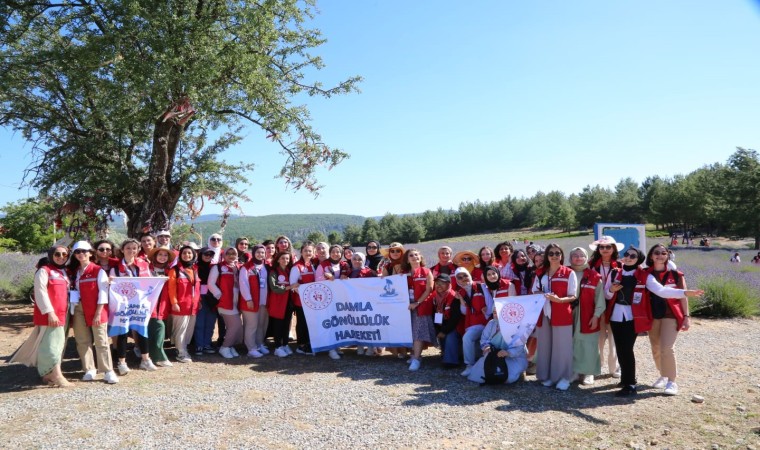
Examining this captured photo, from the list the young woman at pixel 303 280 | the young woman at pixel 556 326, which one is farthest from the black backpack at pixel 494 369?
the young woman at pixel 303 280

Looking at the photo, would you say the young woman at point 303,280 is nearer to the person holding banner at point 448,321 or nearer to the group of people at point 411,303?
the group of people at point 411,303

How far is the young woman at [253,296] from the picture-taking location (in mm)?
8352

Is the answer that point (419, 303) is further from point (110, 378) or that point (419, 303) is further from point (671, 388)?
point (110, 378)

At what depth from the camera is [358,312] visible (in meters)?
8.29

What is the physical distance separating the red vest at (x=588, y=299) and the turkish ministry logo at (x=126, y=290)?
624 centimetres

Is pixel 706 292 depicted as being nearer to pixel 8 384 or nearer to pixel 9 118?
pixel 8 384

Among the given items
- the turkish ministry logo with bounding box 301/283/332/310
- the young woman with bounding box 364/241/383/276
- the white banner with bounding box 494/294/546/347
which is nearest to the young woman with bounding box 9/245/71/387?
the turkish ministry logo with bounding box 301/283/332/310

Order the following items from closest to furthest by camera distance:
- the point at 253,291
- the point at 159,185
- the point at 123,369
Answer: the point at 123,369, the point at 253,291, the point at 159,185

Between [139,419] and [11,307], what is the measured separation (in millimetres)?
11531

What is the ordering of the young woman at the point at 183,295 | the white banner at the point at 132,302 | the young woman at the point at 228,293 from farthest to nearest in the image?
the young woman at the point at 228,293
the young woman at the point at 183,295
the white banner at the point at 132,302

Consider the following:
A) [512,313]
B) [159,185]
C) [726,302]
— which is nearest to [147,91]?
[159,185]

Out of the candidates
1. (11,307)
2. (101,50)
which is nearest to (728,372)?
(101,50)

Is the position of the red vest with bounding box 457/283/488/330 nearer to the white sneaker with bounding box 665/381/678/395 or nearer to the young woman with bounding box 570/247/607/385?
the young woman with bounding box 570/247/607/385

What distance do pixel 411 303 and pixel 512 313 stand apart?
69.1 inches
